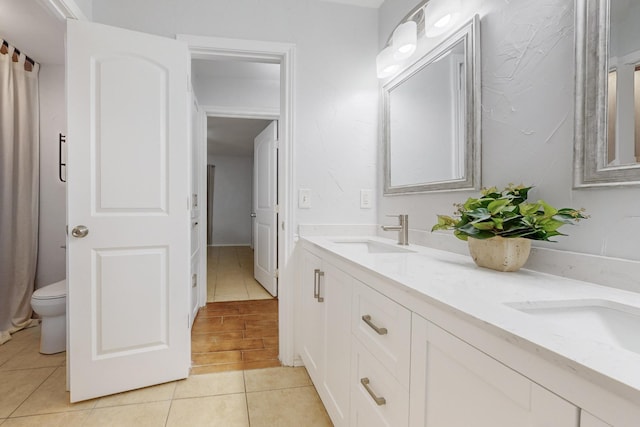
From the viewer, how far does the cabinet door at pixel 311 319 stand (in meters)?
1.67

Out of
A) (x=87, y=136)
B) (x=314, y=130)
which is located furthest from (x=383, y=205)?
(x=87, y=136)

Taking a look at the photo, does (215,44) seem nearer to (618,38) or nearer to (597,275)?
(618,38)

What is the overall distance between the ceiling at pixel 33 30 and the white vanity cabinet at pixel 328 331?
6.89ft

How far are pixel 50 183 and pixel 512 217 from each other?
11.5ft

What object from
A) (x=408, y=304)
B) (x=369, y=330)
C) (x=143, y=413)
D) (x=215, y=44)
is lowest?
(x=143, y=413)

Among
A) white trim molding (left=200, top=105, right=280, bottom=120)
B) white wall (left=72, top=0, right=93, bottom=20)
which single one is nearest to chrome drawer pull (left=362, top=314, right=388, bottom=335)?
white wall (left=72, top=0, right=93, bottom=20)

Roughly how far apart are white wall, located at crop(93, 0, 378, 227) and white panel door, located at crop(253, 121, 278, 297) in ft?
4.48

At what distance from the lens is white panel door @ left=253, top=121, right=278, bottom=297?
11.6 ft

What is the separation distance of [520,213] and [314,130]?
143cm

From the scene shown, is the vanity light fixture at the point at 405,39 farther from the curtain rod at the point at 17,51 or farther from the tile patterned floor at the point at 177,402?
the curtain rod at the point at 17,51

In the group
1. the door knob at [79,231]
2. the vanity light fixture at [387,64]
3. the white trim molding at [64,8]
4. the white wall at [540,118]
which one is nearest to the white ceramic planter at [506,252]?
the white wall at [540,118]

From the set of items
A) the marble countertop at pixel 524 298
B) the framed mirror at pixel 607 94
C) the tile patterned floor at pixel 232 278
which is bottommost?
the tile patterned floor at pixel 232 278

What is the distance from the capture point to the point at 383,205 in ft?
7.18

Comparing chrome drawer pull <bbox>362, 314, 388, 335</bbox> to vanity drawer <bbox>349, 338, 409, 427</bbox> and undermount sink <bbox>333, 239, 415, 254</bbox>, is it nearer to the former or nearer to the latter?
vanity drawer <bbox>349, 338, 409, 427</bbox>
